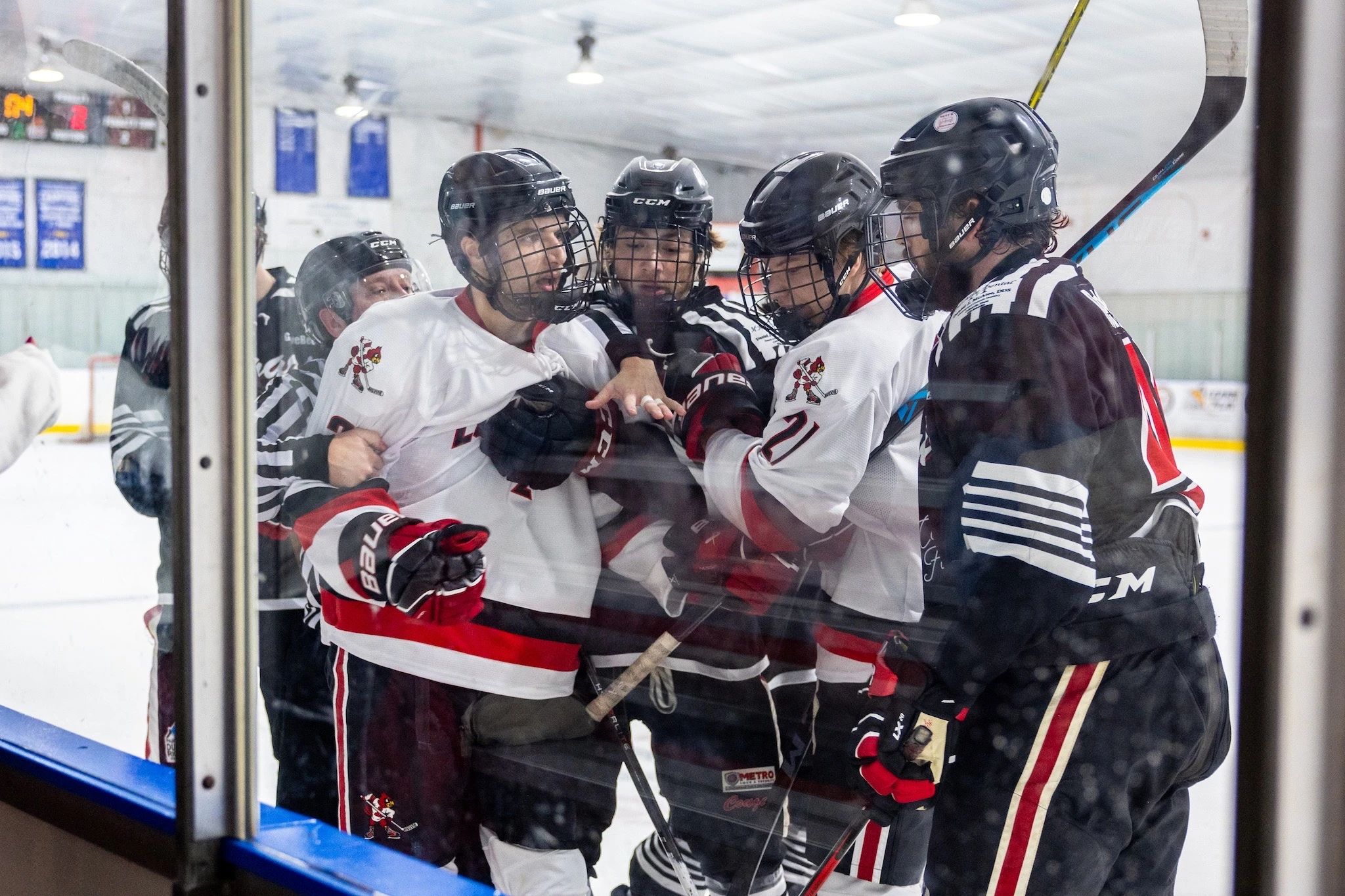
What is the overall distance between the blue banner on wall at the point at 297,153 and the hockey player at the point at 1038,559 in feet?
2.79

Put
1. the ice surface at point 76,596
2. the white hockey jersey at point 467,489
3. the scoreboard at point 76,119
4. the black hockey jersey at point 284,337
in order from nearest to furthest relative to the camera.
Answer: the white hockey jersey at point 467,489
the black hockey jersey at point 284,337
the scoreboard at point 76,119
the ice surface at point 76,596

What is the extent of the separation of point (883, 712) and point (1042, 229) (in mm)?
524

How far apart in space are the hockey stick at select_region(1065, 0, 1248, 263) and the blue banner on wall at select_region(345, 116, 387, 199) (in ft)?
3.33

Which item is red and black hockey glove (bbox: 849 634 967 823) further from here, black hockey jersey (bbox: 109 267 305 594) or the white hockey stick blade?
the white hockey stick blade

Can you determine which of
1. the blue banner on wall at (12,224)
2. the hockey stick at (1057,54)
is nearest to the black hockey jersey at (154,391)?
the blue banner on wall at (12,224)

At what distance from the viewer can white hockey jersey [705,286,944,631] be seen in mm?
1258

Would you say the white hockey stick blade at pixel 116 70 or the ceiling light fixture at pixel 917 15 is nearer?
the ceiling light fixture at pixel 917 15

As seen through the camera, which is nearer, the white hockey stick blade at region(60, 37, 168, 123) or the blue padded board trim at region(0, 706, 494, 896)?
the blue padded board trim at region(0, 706, 494, 896)

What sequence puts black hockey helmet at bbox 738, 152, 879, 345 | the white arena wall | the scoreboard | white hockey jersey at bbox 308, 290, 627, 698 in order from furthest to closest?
the scoreboard < white hockey jersey at bbox 308, 290, 627, 698 < black hockey helmet at bbox 738, 152, 879, 345 < the white arena wall

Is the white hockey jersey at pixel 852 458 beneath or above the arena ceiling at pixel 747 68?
beneath

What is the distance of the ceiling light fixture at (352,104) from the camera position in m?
1.66

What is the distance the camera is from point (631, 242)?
1.43 meters

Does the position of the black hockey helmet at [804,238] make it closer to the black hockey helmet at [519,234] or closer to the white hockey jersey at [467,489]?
the black hockey helmet at [519,234]

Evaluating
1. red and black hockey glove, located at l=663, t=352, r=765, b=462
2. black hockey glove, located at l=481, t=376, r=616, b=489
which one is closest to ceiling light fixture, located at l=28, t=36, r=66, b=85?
black hockey glove, located at l=481, t=376, r=616, b=489
